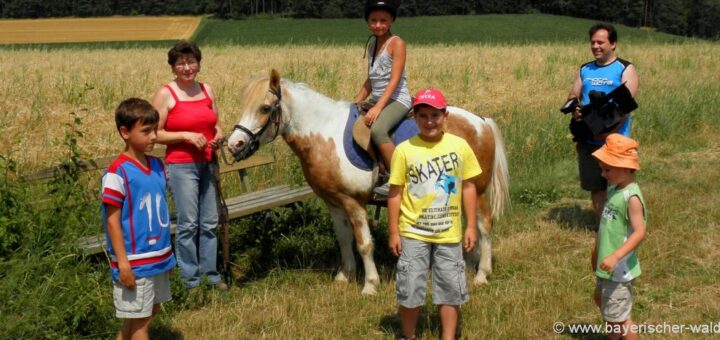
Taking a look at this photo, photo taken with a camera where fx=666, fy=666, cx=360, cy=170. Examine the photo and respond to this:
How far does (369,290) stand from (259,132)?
1595 millimetres

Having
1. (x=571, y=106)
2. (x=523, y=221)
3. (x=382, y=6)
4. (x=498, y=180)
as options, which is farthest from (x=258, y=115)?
(x=523, y=221)

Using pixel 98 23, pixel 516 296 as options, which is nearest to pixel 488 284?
pixel 516 296

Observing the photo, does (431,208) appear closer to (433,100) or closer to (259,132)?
(433,100)

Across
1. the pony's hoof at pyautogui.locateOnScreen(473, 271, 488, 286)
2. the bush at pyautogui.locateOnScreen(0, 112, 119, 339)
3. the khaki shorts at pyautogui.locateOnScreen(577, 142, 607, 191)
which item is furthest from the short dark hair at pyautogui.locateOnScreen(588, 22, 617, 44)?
the bush at pyautogui.locateOnScreen(0, 112, 119, 339)

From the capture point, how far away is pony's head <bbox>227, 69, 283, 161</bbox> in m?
4.99

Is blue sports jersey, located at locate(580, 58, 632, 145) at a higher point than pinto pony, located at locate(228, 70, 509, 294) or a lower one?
higher

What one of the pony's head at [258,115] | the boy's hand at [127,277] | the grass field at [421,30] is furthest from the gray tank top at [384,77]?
the grass field at [421,30]

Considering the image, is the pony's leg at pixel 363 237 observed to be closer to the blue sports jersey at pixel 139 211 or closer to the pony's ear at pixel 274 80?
the pony's ear at pixel 274 80

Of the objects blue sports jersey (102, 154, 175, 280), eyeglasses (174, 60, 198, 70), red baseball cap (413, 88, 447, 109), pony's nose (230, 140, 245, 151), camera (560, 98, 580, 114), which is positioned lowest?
blue sports jersey (102, 154, 175, 280)

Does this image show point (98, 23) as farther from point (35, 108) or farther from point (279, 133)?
point (279, 133)

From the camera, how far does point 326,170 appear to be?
5.37 m

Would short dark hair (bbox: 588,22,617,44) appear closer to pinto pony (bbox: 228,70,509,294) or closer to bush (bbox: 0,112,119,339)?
pinto pony (bbox: 228,70,509,294)

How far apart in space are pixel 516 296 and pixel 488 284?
1.70 ft

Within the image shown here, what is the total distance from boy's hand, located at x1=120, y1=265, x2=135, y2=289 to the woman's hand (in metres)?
1.52
